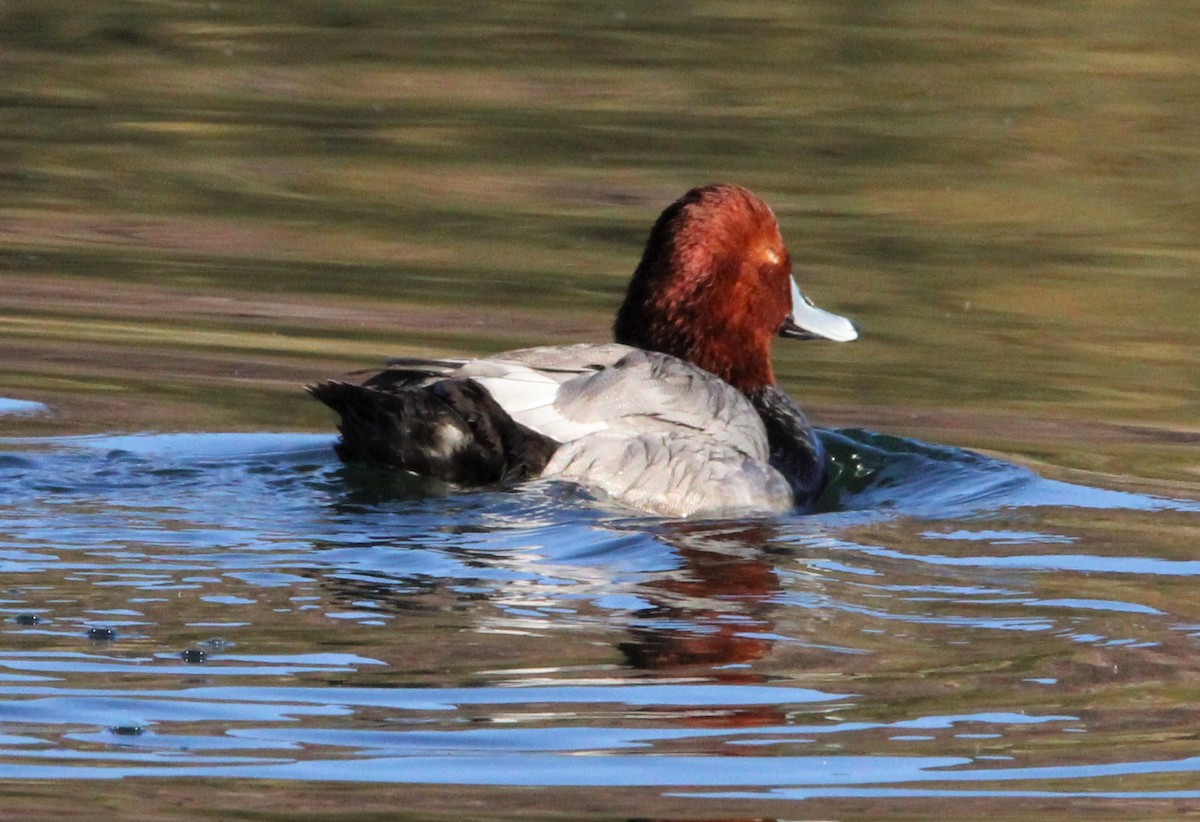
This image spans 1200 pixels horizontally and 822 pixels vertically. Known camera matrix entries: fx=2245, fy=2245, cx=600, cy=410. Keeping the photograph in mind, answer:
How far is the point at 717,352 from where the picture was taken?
317 inches

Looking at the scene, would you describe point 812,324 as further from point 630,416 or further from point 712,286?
point 630,416

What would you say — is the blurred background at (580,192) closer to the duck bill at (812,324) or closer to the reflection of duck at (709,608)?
the duck bill at (812,324)

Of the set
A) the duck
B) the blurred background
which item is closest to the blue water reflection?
the duck

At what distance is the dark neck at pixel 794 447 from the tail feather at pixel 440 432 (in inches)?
44.1

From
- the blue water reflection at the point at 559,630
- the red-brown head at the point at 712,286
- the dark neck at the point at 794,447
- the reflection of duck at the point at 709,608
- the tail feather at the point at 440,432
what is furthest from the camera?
the red-brown head at the point at 712,286

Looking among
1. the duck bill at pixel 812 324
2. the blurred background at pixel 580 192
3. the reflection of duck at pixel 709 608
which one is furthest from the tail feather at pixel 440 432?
the duck bill at pixel 812 324

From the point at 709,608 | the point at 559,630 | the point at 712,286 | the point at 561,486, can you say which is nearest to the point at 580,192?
the point at 712,286

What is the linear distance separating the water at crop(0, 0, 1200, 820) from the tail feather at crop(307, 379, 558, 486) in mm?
102

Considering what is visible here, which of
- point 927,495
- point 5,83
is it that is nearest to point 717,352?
point 927,495

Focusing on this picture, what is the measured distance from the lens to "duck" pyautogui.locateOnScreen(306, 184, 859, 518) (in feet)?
22.3

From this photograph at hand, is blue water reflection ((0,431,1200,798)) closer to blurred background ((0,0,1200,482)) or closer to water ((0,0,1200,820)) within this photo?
water ((0,0,1200,820))

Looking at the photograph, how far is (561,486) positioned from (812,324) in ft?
6.14

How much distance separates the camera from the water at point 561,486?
4719mm

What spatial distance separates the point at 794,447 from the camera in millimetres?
7770
